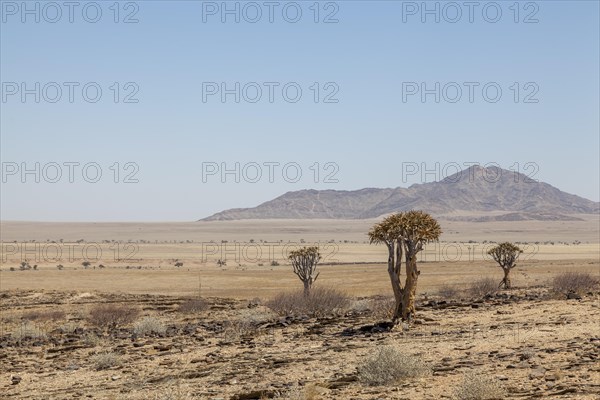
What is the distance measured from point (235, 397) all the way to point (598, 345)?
7.03 m

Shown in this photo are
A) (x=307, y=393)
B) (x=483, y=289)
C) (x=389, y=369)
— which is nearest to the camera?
(x=307, y=393)

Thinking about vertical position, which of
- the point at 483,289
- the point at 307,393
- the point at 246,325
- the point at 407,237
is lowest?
the point at 246,325

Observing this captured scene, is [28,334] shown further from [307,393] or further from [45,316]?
[307,393]

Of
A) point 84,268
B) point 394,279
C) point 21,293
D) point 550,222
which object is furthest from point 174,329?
point 550,222

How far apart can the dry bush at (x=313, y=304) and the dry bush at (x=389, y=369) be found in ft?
36.9

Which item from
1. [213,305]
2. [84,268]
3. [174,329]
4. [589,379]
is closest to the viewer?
[589,379]

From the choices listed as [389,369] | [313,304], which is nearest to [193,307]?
[313,304]

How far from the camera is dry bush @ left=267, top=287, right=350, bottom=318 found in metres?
24.7

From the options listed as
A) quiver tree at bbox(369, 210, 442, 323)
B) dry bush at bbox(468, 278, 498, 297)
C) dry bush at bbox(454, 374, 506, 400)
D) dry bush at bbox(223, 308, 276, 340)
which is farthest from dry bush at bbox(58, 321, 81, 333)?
dry bush at bbox(454, 374, 506, 400)

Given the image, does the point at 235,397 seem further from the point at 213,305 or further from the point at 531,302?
the point at 213,305

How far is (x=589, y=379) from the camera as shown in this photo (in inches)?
437

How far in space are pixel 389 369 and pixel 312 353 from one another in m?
3.94

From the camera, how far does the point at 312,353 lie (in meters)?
15.9

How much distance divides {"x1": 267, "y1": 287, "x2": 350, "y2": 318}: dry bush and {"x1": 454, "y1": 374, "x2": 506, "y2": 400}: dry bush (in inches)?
529
